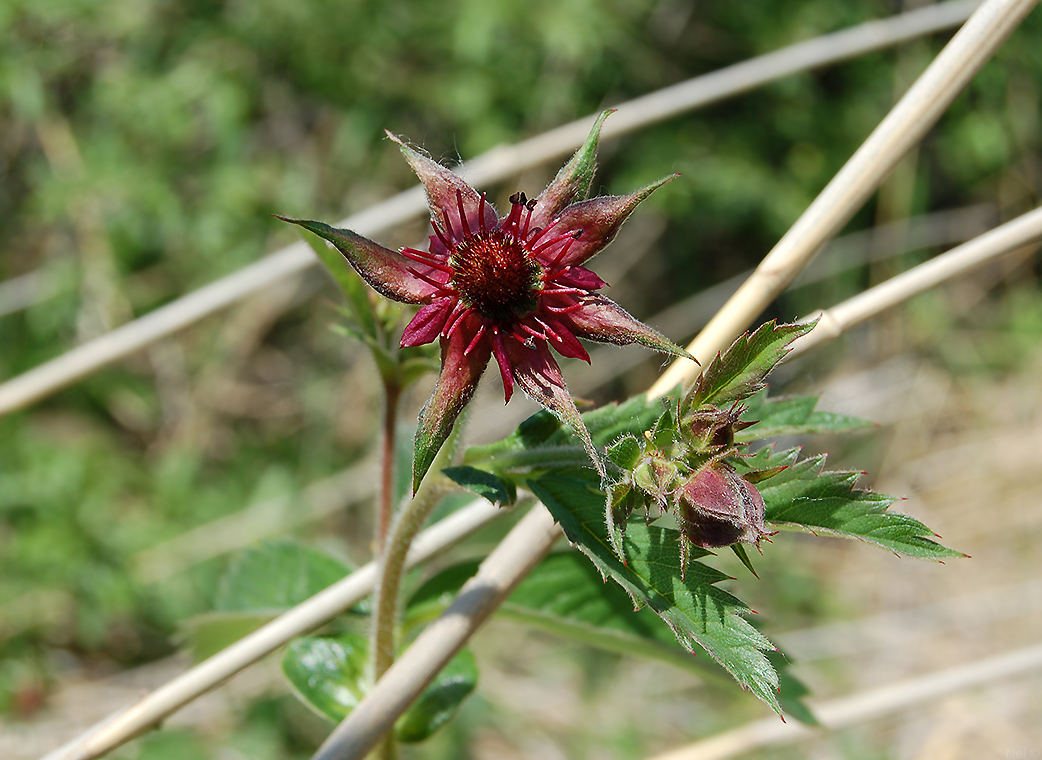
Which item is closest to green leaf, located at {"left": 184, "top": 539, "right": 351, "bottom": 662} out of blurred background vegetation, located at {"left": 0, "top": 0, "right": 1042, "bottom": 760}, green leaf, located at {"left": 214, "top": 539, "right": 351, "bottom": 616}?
green leaf, located at {"left": 214, "top": 539, "right": 351, "bottom": 616}

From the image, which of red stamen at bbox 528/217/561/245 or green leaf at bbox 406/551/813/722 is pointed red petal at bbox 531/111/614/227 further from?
green leaf at bbox 406/551/813/722

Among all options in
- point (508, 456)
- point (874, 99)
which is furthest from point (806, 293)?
point (508, 456)

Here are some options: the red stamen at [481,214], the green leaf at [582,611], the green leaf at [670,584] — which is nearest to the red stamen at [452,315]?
the red stamen at [481,214]

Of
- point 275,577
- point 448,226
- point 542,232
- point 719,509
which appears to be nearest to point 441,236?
point 448,226

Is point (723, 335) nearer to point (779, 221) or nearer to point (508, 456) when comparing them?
point (508, 456)

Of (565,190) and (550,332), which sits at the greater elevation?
(565,190)

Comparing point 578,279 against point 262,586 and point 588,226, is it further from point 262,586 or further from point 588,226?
point 262,586
